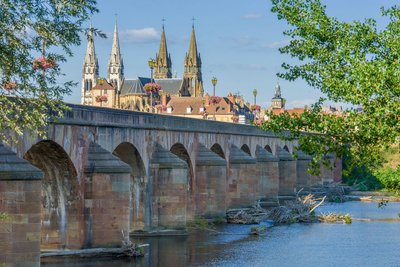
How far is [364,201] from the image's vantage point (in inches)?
3231

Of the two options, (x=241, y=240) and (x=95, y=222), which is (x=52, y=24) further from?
(x=241, y=240)

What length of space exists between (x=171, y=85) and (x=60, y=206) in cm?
14433

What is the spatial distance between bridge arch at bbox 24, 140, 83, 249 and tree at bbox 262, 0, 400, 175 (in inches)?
471

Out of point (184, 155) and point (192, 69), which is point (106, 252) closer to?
point (184, 155)

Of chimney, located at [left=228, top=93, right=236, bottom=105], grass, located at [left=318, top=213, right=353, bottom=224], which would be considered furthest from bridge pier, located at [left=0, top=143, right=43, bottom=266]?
chimney, located at [left=228, top=93, right=236, bottom=105]

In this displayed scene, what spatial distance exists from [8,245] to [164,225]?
19.6 metres

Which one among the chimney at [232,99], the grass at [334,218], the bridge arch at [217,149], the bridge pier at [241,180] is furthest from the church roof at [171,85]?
the grass at [334,218]

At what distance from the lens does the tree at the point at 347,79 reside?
23.7 meters

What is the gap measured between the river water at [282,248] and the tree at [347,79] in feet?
38.9

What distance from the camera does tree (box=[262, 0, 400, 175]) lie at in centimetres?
Result: 2372

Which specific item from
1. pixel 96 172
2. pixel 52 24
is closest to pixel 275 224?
pixel 96 172

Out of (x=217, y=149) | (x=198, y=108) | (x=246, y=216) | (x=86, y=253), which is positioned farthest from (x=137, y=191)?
(x=198, y=108)

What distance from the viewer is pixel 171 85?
591 ft

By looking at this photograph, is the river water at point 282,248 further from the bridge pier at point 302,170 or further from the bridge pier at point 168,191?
the bridge pier at point 302,170
